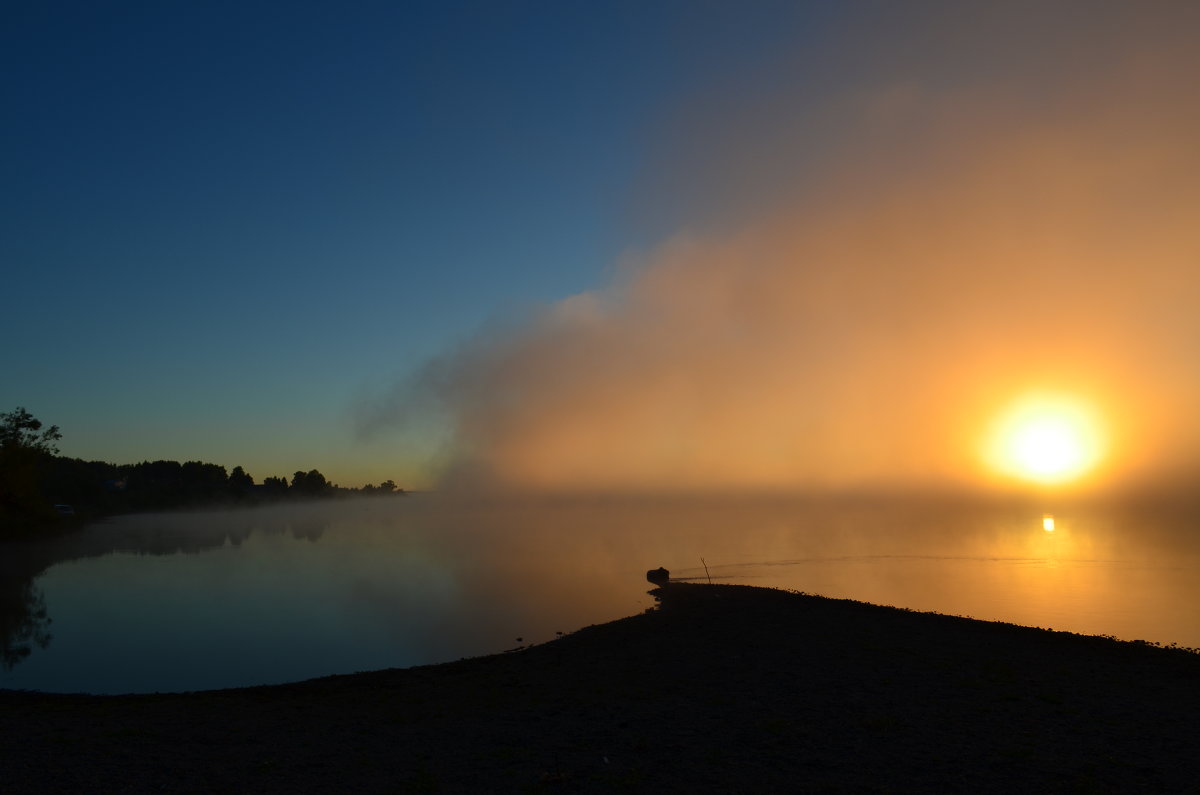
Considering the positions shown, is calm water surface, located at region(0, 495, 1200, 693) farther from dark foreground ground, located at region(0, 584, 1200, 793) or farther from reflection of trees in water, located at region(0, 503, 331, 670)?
dark foreground ground, located at region(0, 584, 1200, 793)

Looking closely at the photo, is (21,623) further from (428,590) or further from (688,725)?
(688,725)

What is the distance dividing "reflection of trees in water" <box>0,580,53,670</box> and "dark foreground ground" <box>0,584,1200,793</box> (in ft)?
33.7

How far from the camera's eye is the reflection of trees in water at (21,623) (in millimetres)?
24547

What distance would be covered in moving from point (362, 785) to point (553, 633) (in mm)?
18165

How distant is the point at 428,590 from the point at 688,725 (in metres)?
31.9

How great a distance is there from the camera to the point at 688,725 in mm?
13172

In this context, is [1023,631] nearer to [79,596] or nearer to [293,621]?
[293,621]

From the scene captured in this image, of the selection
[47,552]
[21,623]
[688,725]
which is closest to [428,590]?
[21,623]

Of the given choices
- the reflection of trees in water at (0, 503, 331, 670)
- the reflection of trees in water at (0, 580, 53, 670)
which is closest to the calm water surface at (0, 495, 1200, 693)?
the reflection of trees in water at (0, 580, 53, 670)

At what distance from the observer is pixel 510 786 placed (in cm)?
1038

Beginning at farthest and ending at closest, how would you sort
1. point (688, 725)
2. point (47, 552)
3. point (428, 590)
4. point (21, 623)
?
point (47, 552), point (428, 590), point (21, 623), point (688, 725)

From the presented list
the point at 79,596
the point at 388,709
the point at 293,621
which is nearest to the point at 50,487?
the point at 79,596

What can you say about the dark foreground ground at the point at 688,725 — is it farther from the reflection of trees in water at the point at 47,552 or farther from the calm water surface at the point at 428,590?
the reflection of trees in water at the point at 47,552

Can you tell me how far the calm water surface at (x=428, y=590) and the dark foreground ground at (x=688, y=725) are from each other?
6581mm
